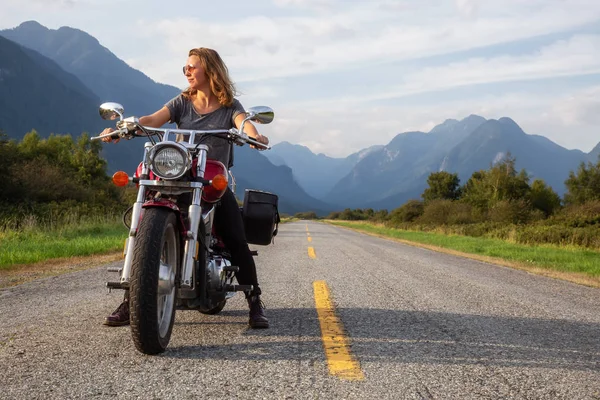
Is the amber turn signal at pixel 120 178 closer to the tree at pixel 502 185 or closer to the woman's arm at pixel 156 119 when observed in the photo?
the woman's arm at pixel 156 119

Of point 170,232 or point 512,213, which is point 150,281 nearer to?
point 170,232

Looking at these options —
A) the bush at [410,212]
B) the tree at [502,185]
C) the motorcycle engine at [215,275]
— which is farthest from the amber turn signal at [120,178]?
the bush at [410,212]

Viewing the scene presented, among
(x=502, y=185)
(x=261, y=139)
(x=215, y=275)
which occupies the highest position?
(x=502, y=185)

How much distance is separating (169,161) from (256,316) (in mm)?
1346

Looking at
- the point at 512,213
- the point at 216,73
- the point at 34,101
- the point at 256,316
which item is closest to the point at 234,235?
the point at 256,316

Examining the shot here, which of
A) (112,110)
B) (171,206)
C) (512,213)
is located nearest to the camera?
(171,206)

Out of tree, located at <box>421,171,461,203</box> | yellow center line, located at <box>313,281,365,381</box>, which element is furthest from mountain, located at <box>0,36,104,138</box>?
yellow center line, located at <box>313,281,365,381</box>

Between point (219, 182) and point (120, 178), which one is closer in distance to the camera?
point (219, 182)

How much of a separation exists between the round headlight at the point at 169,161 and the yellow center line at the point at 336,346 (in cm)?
138

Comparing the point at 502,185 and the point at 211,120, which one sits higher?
the point at 502,185

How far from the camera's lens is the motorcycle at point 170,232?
9.03 ft

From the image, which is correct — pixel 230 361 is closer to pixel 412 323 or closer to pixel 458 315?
pixel 412 323

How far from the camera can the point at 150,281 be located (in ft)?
8.93

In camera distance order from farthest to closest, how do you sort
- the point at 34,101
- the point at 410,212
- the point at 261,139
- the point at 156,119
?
the point at 34,101, the point at 410,212, the point at 156,119, the point at 261,139
